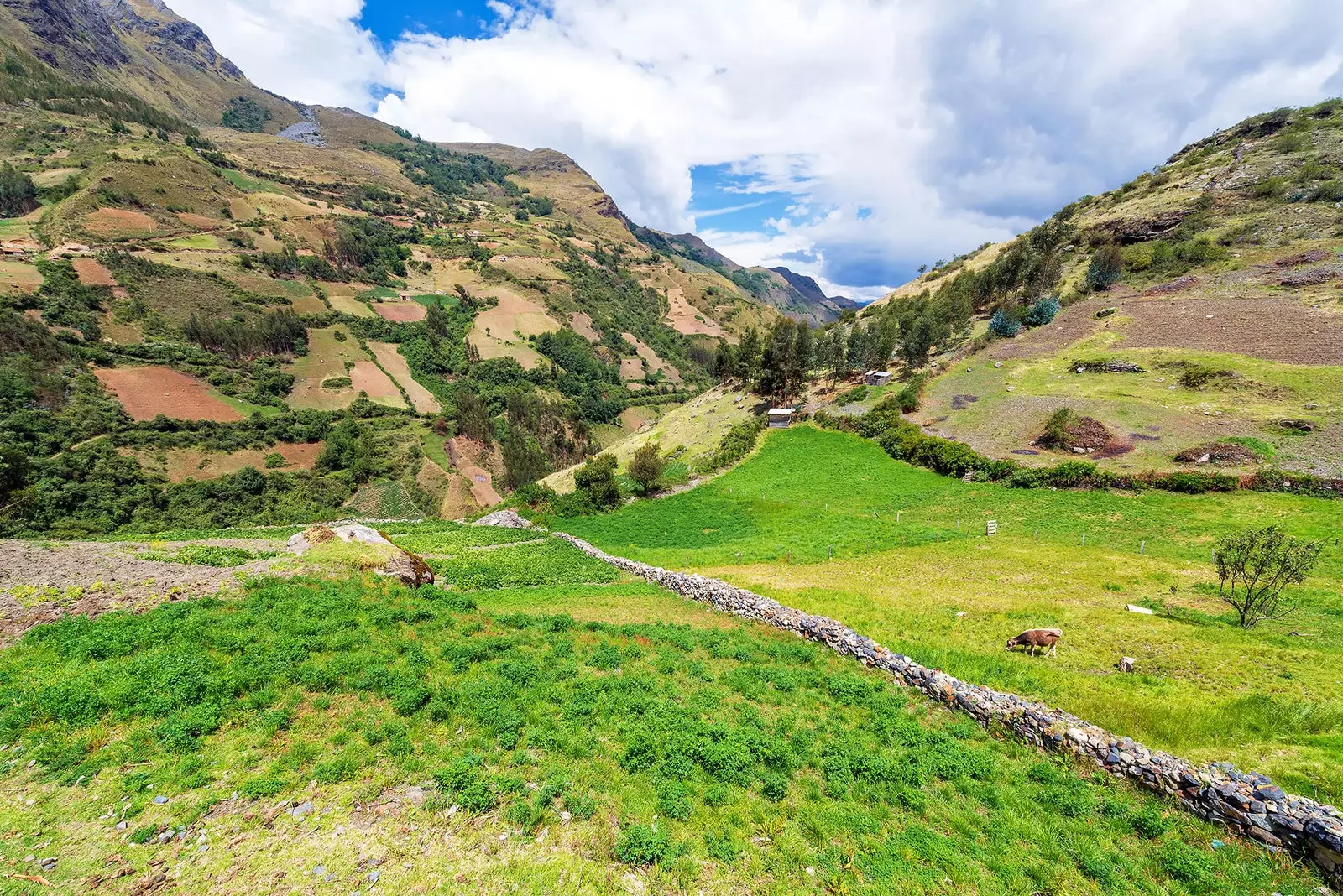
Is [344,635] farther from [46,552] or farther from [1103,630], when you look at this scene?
[1103,630]

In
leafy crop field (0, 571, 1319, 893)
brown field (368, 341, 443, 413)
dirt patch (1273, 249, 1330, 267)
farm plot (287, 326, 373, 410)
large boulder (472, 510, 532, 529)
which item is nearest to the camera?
leafy crop field (0, 571, 1319, 893)

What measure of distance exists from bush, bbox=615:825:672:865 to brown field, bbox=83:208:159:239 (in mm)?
178276

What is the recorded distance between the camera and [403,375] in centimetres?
11631

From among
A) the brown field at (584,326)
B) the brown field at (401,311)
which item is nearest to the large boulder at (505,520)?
the brown field at (401,311)

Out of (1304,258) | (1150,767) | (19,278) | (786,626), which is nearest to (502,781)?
(786,626)

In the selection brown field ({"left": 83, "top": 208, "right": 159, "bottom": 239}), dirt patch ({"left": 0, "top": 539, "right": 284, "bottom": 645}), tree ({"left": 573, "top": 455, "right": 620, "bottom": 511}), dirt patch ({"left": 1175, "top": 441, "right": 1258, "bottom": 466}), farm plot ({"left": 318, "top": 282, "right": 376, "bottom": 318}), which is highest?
brown field ({"left": 83, "top": 208, "right": 159, "bottom": 239})

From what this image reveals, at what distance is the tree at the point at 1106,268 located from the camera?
67.0 m

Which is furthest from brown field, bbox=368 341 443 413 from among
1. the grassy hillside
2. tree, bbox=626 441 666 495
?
the grassy hillside

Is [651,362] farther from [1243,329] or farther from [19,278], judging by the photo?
[19,278]

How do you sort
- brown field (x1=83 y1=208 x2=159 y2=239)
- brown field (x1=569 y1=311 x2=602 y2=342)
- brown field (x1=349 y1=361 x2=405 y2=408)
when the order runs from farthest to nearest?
brown field (x1=569 y1=311 x2=602 y2=342) < brown field (x1=83 y1=208 x2=159 y2=239) < brown field (x1=349 y1=361 x2=405 y2=408)

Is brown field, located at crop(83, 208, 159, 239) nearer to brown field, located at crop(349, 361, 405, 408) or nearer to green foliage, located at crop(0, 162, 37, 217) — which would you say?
green foliage, located at crop(0, 162, 37, 217)

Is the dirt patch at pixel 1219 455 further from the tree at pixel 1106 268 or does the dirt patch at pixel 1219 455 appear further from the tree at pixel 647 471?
the tree at pixel 1106 268

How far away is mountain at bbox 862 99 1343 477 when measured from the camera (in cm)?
3691

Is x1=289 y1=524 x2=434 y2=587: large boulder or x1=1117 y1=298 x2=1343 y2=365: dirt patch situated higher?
x1=1117 y1=298 x2=1343 y2=365: dirt patch
